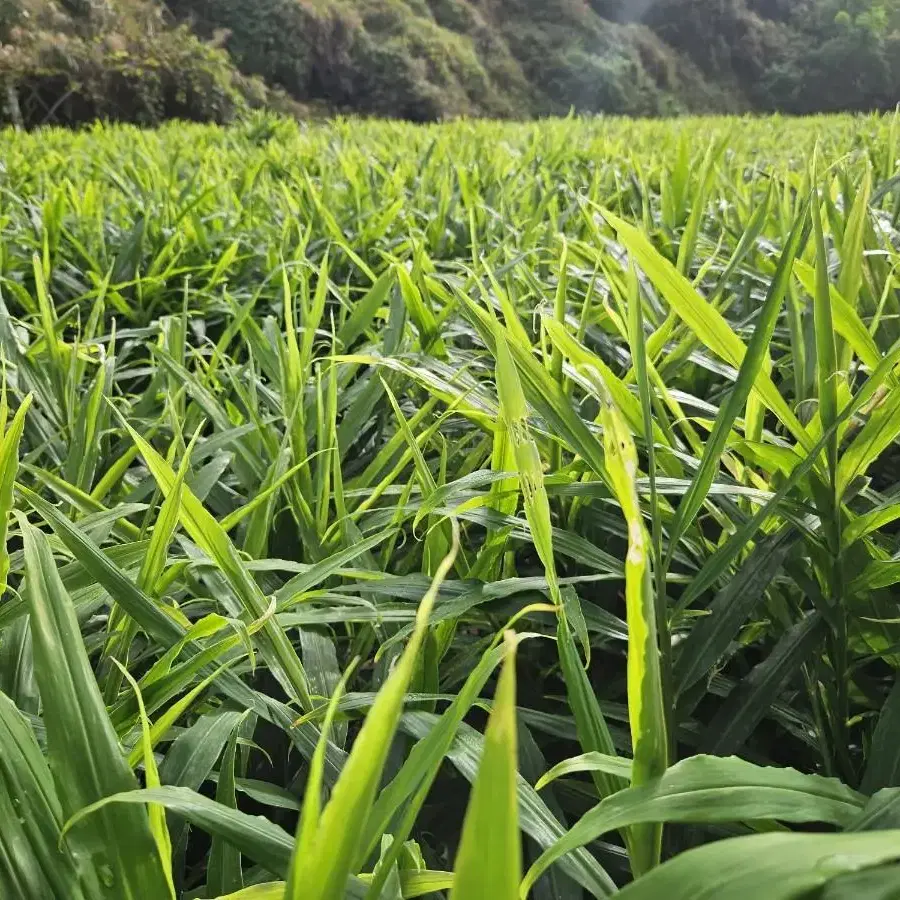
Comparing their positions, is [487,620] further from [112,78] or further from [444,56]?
[444,56]


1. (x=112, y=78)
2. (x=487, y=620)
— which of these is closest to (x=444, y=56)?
(x=112, y=78)

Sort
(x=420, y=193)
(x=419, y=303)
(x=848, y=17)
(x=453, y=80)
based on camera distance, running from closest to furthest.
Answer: (x=419, y=303) < (x=420, y=193) < (x=453, y=80) < (x=848, y=17)

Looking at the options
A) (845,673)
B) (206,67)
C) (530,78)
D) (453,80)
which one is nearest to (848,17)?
(530,78)

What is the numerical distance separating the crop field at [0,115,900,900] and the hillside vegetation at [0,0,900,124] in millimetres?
8271

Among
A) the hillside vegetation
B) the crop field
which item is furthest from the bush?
the crop field

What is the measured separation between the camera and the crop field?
0.76 feet

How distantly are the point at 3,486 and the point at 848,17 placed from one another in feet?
76.9

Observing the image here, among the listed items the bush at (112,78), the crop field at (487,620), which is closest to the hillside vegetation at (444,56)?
the bush at (112,78)

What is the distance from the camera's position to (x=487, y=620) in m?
0.47

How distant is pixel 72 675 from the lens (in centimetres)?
27

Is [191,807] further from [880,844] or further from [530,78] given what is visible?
[530,78]

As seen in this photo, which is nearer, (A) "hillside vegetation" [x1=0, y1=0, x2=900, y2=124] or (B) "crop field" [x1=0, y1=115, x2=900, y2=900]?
(B) "crop field" [x1=0, y1=115, x2=900, y2=900]

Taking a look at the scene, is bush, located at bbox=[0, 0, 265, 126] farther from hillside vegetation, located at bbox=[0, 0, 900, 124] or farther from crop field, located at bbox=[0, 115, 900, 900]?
crop field, located at bbox=[0, 115, 900, 900]

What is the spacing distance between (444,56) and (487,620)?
1518cm
